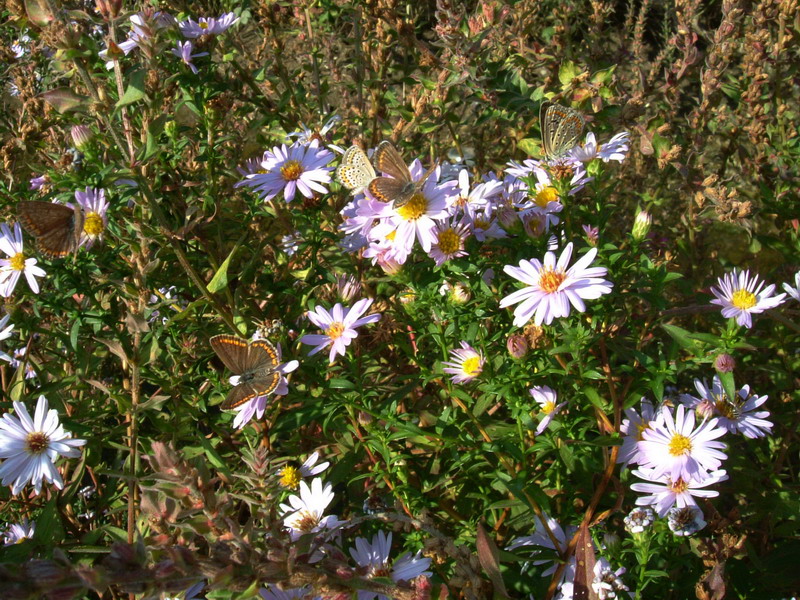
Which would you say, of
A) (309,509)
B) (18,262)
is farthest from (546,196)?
(18,262)

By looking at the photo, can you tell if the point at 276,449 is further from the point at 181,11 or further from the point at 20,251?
the point at 181,11

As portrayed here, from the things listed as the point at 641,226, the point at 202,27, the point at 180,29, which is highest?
the point at 202,27

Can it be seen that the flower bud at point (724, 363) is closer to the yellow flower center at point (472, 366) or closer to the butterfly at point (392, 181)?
the yellow flower center at point (472, 366)

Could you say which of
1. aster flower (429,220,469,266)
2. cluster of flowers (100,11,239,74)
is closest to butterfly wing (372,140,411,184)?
aster flower (429,220,469,266)

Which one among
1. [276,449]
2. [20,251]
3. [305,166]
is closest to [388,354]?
[276,449]

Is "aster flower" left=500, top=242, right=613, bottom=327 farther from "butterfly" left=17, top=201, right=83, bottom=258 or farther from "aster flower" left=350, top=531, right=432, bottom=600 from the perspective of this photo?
"butterfly" left=17, top=201, right=83, bottom=258

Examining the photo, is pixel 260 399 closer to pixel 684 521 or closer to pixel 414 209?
pixel 414 209
